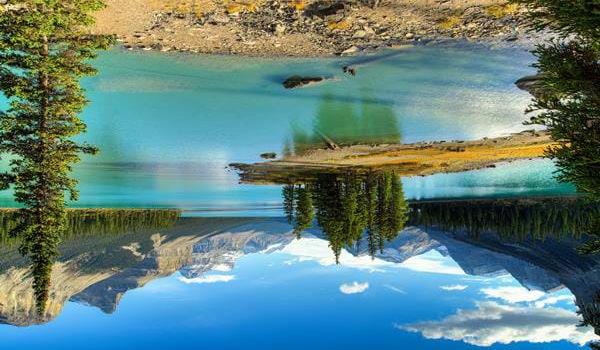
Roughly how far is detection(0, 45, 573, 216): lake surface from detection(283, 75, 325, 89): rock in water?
0.39 meters

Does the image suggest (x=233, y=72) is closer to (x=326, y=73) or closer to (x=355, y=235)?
(x=326, y=73)

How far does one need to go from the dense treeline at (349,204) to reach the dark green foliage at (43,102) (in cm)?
2351

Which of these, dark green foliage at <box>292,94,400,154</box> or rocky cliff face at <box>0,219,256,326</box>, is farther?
rocky cliff face at <box>0,219,256,326</box>

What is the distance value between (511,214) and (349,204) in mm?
29770

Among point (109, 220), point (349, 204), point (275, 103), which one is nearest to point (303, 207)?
point (349, 204)

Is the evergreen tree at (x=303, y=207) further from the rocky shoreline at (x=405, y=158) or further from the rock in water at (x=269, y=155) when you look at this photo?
the rock in water at (x=269, y=155)

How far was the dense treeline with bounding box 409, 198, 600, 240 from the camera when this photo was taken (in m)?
59.2

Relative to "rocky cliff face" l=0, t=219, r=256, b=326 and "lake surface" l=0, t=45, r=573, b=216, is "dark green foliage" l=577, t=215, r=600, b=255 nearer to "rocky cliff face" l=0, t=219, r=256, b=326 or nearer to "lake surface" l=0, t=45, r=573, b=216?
"lake surface" l=0, t=45, r=573, b=216

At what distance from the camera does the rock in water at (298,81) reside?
2736 cm

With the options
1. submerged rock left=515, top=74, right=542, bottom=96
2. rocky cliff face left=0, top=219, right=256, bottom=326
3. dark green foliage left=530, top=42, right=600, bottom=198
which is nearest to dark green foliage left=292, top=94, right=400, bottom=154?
submerged rock left=515, top=74, right=542, bottom=96

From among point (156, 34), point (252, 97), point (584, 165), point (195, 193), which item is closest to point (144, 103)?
point (156, 34)

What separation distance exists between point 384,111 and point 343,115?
2.62m

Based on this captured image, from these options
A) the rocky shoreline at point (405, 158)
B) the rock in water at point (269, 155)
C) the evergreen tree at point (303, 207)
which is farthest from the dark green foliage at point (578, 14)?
the evergreen tree at point (303, 207)

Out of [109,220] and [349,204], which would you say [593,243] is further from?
[109,220]
